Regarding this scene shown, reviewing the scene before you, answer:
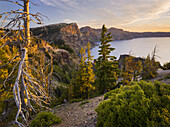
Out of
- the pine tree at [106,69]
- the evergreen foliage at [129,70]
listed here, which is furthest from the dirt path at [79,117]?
the evergreen foliage at [129,70]

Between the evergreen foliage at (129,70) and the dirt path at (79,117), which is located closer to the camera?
the dirt path at (79,117)

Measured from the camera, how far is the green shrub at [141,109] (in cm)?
346

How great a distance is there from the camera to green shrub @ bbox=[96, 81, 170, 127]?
3465 millimetres

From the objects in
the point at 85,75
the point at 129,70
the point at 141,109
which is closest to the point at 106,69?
the point at 85,75

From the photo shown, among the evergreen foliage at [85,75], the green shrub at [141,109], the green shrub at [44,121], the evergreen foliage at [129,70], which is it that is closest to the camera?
the green shrub at [141,109]

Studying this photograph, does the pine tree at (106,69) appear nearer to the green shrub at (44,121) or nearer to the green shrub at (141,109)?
the green shrub at (44,121)

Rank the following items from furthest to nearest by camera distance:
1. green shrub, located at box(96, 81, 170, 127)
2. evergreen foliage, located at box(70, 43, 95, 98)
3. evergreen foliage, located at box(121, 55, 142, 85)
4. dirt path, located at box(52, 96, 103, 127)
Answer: evergreen foliage, located at box(121, 55, 142, 85) < evergreen foliage, located at box(70, 43, 95, 98) < dirt path, located at box(52, 96, 103, 127) < green shrub, located at box(96, 81, 170, 127)

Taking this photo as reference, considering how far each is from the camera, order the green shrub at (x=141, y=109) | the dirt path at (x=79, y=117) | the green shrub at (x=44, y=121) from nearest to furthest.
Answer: the green shrub at (x=141, y=109)
the green shrub at (x=44, y=121)
the dirt path at (x=79, y=117)

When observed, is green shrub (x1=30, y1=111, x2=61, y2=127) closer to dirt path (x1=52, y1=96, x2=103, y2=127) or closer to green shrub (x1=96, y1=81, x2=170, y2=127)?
dirt path (x1=52, y1=96, x2=103, y2=127)

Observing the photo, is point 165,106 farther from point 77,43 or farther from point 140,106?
point 77,43

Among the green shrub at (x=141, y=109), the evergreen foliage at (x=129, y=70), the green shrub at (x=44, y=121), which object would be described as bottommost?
the evergreen foliage at (x=129, y=70)

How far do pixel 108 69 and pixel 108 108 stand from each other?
14.6 meters

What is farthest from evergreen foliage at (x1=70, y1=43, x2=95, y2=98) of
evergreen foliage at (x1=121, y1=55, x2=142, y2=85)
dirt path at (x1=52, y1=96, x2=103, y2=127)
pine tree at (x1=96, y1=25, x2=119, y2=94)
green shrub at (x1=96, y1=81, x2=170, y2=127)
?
green shrub at (x1=96, y1=81, x2=170, y2=127)

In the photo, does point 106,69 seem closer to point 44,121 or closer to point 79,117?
point 79,117
